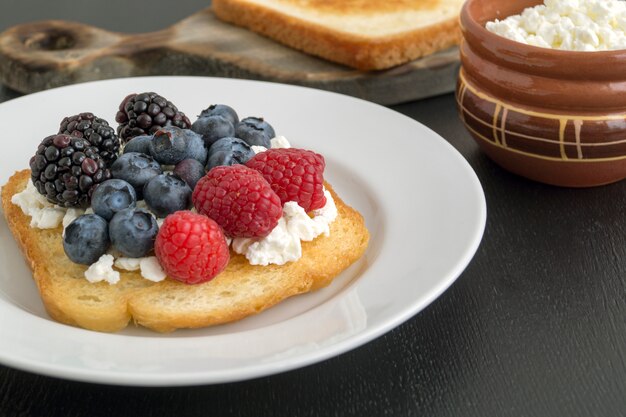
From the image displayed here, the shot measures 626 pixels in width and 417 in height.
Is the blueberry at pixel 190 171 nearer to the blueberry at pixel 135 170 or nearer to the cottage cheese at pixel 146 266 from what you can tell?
the blueberry at pixel 135 170

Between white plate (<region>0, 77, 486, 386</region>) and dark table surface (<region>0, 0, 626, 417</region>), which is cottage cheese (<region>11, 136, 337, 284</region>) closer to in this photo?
white plate (<region>0, 77, 486, 386</region>)

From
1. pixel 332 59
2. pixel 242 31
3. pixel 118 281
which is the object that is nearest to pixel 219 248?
pixel 118 281

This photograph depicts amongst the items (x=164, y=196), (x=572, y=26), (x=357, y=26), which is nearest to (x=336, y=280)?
(x=164, y=196)

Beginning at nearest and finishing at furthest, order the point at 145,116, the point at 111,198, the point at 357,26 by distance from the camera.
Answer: the point at 111,198, the point at 145,116, the point at 357,26

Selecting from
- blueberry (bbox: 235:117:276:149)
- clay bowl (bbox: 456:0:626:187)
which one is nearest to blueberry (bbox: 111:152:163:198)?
blueberry (bbox: 235:117:276:149)

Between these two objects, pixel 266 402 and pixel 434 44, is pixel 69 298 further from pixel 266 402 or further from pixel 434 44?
pixel 434 44

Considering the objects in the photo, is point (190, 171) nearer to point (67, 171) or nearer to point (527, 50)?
point (67, 171)
